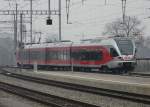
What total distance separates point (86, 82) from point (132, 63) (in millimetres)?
9024

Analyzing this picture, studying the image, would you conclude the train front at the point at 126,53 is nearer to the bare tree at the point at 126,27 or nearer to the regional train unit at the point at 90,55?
the regional train unit at the point at 90,55

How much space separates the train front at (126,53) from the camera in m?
40.9

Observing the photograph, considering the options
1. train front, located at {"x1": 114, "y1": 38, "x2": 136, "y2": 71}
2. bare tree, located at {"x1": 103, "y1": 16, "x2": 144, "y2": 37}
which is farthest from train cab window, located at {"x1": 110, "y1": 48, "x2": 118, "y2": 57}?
bare tree, located at {"x1": 103, "y1": 16, "x2": 144, "y2": 37}

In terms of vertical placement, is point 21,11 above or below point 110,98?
above

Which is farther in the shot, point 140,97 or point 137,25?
point 137,25

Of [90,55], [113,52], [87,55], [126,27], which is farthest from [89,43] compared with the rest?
[126,27]

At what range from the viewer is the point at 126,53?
136 feet

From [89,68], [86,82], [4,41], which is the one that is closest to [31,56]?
[89,68]

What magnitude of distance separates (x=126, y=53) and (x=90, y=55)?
4.82m

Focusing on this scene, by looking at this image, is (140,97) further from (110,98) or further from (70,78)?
(70,78)

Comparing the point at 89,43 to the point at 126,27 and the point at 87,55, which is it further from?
the point at 126,27

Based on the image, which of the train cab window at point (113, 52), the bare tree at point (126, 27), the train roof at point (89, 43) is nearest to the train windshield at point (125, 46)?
the train roof at point (89, 43)

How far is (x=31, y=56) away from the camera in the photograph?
63125mm

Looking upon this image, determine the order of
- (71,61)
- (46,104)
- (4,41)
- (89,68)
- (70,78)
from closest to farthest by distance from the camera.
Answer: (46,104) < (70,78) < (89,68) < (71,61) < (4,41)
